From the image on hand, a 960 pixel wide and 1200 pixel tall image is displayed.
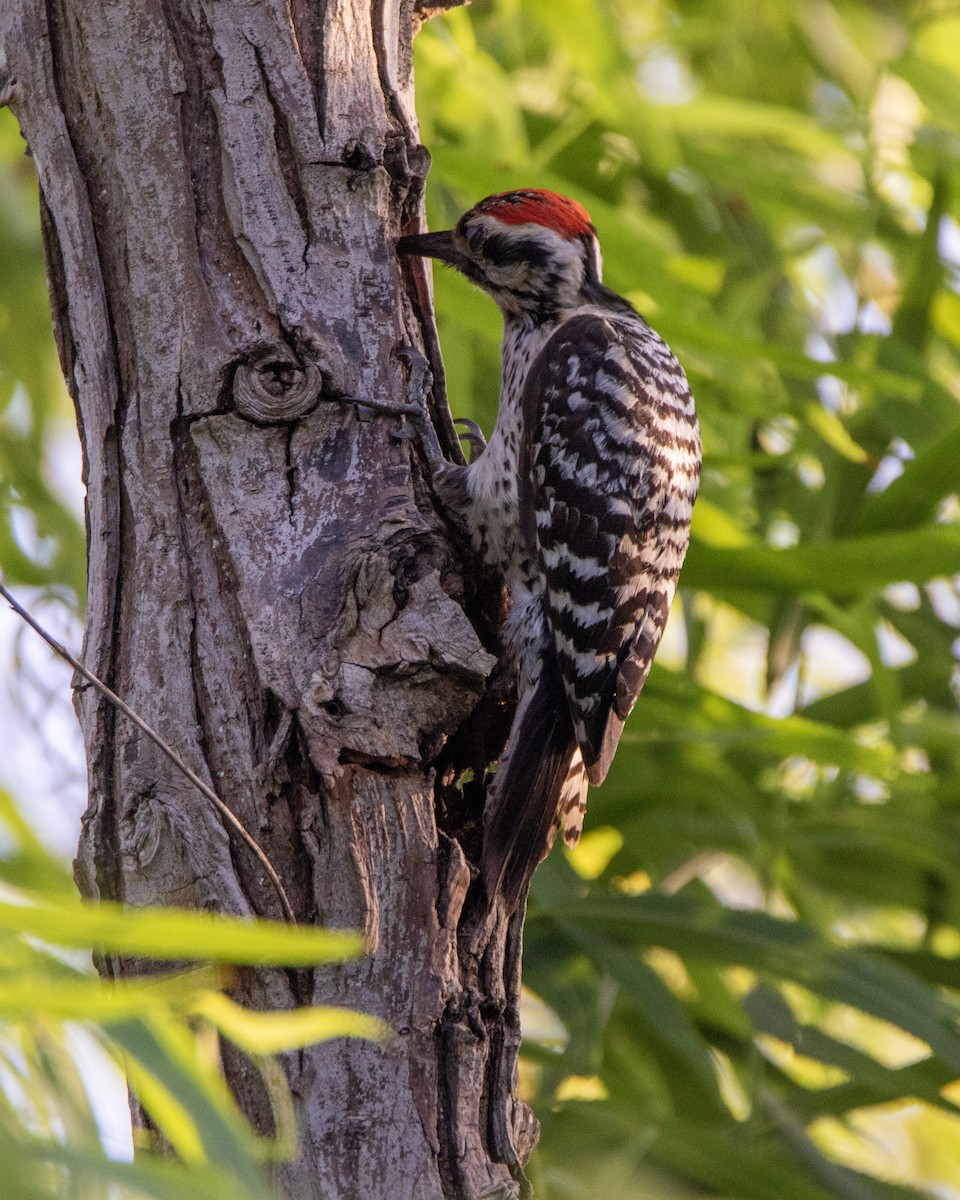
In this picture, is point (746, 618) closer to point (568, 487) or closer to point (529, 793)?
point (568, 487)

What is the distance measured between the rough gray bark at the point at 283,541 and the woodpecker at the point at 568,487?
211 millimetres

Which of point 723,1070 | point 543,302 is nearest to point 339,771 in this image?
point 543,302

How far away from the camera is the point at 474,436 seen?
9.32 feet

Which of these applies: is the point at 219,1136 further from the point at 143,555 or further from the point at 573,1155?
the point at 573,1155

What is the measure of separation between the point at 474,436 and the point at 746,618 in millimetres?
1069

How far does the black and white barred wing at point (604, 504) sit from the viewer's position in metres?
2.35

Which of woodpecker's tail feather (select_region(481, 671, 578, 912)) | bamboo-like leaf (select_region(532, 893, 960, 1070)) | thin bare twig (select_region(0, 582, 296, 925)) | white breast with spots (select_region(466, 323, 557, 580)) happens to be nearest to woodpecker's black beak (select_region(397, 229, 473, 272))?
white breast with spots (select_region(466, 323, 557, 580))

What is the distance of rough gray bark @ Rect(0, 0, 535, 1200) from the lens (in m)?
1.55

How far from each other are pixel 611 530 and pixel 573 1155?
1.26 metres

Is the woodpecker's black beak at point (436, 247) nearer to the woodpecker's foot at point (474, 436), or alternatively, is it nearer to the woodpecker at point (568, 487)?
the woodpecker at point (568, 487)

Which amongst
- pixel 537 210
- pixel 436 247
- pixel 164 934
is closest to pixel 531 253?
pixel 537 210

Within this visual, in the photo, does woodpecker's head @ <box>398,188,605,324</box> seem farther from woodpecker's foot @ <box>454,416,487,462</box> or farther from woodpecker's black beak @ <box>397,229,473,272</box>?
woodpecker's foot @ <box>454,416,487,462</box>

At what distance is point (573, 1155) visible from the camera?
8.81ft

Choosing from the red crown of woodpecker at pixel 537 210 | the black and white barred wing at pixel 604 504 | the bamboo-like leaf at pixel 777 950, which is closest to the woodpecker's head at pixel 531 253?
the red crown of woodpecker at pixel 537 210
